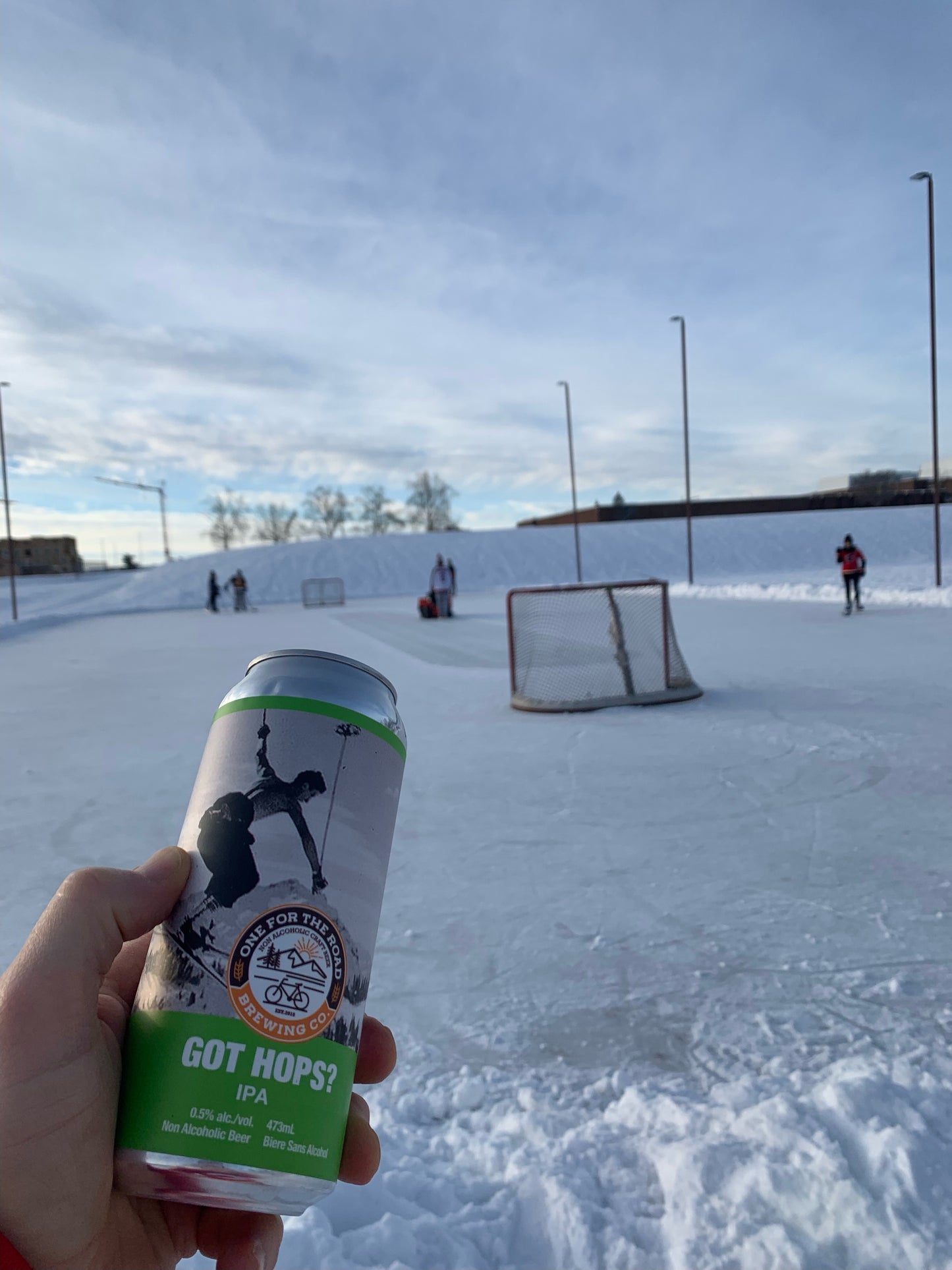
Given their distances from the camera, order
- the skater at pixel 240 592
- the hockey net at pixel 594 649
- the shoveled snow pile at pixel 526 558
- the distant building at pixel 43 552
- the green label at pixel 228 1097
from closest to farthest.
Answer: the green label at pixel 228 1097
the hockey net at pixel 594 649
the skater at pixel 240 592
the shoveled snow pile at pixel 526 558
the distant building at pixel 43 552

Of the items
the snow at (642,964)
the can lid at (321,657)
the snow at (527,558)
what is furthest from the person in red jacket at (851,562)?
the snow at (527,558)

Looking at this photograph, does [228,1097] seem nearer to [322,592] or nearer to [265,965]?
[265,965]

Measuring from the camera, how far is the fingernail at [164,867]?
125 centimetres

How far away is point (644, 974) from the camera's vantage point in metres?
3.02

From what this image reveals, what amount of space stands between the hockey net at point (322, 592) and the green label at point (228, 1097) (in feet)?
116

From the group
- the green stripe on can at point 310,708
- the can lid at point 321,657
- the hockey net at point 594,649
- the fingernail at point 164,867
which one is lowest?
the hockey net at point 594,649

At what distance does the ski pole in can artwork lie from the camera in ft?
3.67

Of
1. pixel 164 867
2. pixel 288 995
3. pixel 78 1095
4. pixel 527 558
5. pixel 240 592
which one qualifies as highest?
pixel 527 558

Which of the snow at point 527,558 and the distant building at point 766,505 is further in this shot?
the distant building at point 766,505

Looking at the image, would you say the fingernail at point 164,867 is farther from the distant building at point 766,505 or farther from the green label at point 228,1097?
the distant building at point 766,505

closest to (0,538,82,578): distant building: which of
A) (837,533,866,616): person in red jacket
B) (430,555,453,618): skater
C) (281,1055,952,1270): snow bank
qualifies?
(430,555,453,618): skater

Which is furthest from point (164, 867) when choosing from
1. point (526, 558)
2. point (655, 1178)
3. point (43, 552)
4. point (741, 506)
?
point (43, 552)

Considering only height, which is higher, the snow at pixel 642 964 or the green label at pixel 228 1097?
the green label at pixel 228 1097

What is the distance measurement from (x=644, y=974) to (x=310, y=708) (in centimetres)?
224
